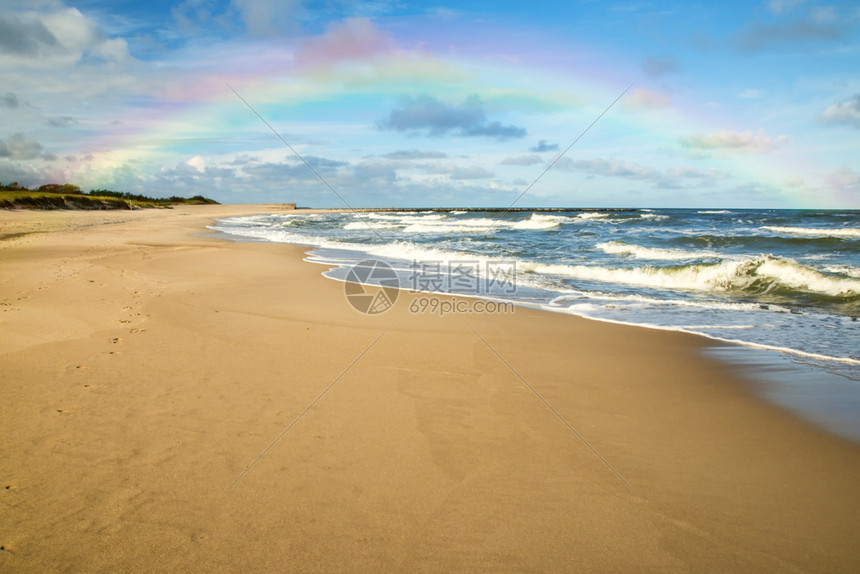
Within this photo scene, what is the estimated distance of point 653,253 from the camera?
1672 cm

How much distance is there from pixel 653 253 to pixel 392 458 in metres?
16.2

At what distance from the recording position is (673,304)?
28.0ft

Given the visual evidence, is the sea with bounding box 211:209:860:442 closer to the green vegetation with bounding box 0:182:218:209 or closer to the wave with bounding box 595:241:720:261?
the wave with bounding box 595:241:720:261

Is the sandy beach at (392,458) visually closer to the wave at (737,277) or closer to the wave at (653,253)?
the wave at (737,277)

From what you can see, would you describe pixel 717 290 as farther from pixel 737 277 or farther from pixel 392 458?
pixel 392 458

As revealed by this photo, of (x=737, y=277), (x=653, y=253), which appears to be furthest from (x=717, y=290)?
(x=653, y=253)

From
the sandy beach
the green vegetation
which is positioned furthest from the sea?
the green vegetation

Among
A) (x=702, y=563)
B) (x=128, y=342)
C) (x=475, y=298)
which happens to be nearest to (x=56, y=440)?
(x=128, y=342)

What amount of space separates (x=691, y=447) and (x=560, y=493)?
1.19 m

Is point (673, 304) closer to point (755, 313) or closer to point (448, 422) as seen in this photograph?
point (755, 313)

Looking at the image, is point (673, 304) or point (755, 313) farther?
point (673, 304)

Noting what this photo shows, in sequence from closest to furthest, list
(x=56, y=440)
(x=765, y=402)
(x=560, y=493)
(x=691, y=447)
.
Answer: (x=560, y=493) < (x=56, y=440) < (x=691, y=447) < (x=765, y=402)

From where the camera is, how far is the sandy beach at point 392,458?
2189mm

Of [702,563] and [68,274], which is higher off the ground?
[68,274]
